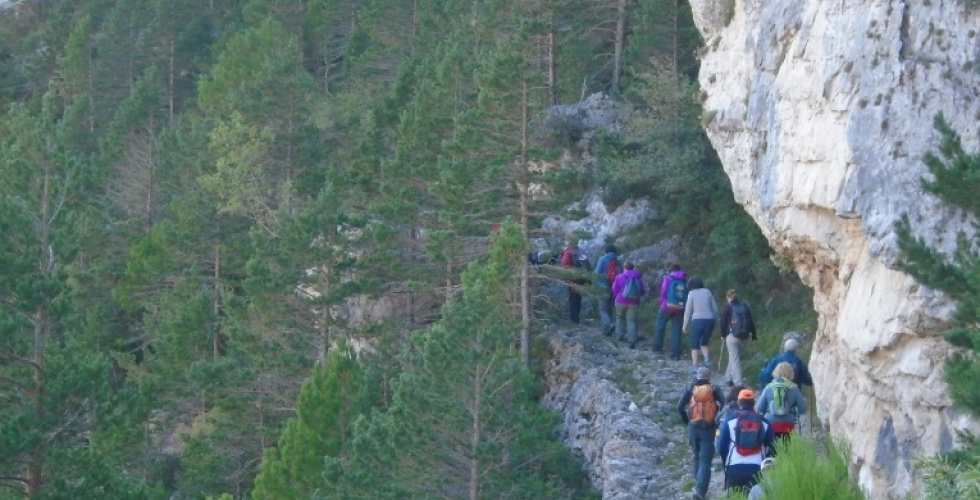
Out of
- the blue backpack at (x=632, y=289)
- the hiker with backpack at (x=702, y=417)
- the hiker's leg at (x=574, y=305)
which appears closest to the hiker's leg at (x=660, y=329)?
the blue backpack at (x=632, y=289)

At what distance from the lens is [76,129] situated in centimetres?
4962

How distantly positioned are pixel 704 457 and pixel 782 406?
4.40ft

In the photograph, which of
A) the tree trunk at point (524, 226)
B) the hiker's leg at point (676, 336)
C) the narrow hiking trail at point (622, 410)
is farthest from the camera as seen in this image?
the tree trunk at point (524, 226)

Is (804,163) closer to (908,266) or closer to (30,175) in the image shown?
(908,266)

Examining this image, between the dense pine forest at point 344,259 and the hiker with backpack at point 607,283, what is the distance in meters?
1.16

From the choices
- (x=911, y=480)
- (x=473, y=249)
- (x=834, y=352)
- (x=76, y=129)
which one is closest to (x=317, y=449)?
(x=473, y=249)

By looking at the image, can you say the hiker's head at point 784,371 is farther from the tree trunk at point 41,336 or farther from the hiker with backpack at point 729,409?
the tree trunk at point 41,336

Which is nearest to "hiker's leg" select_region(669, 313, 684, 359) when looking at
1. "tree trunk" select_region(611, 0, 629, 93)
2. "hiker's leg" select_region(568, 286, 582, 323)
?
"hiker's leg" select_region(568, 286, 582, 323)

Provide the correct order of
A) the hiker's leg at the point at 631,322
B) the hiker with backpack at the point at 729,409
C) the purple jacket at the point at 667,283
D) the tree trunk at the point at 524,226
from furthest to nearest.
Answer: the tree trunk at the point at 524,226, the hiker's leg at the point at 631,322, the purple jacket at the point at 667,283, the hiker with backpack at the point at 729,409

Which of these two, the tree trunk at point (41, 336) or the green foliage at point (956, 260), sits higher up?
the green foliage at point (956, 260)

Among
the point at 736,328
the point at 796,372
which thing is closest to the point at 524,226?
the point at 736,328

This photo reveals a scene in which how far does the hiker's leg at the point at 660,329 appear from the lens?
20.6m

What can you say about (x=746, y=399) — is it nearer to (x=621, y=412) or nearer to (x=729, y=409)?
(x=729, y=409)

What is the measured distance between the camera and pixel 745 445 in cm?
1214
